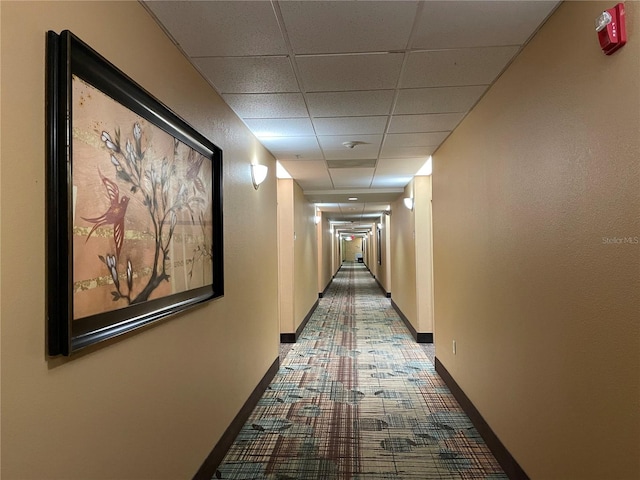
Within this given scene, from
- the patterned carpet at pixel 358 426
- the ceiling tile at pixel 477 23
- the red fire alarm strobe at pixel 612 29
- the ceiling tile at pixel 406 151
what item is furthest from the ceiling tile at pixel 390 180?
the red fire alarm strobe at pixel 612 29

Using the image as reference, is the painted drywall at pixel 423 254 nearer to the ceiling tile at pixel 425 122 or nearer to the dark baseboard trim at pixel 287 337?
the dark baseboard trim at pixel 287 337

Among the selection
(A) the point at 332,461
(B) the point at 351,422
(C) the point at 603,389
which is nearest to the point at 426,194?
(B) the point at 351,422

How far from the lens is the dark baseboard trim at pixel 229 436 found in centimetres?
221

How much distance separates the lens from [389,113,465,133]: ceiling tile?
9.65ft

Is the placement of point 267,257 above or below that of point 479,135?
below

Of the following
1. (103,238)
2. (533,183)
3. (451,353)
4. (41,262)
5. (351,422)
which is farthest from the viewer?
(451,353)

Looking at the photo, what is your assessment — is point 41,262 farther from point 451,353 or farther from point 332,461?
point 451,353

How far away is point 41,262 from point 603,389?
71.6 inches

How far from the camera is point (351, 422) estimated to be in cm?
302

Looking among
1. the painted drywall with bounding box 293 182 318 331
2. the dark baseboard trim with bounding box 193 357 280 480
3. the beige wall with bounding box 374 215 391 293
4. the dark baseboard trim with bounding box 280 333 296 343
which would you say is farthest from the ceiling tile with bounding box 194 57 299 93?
the beige wall with bounding box 374 215 391 293

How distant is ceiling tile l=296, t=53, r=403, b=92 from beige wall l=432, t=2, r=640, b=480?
65 centimetres

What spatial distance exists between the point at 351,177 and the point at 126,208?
4.27 m

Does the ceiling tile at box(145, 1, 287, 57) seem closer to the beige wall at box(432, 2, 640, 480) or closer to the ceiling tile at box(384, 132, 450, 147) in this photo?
the beige wall at box(432, 2, 640, 480)

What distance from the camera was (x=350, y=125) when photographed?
3113 millimetres
